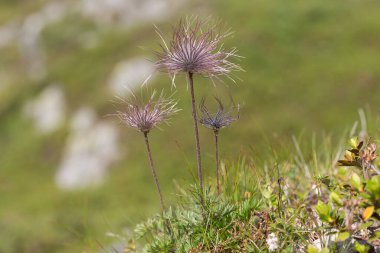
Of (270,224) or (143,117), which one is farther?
(143,117)

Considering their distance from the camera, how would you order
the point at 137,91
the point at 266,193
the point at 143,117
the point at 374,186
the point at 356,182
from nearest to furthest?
the point at 374,186
the point at 356,182
the point at 143,117
the point at 266,193
the point at 137,91

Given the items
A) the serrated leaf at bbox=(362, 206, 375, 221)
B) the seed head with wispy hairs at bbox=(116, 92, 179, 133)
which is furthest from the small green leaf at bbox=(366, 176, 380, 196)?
the seed head with wispy hairs at bbox=(116, 92, 179, 133)

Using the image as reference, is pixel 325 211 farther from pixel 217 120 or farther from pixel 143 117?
pixel 143 117

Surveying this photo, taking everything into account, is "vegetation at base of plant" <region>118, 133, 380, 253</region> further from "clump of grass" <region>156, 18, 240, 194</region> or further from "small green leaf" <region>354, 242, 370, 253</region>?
"clump of grass" <region>156, 18, 240, 194</region>

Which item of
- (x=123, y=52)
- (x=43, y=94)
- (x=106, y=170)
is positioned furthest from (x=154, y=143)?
(x=43, y=94)

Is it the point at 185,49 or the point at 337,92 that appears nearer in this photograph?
the point at 185,49

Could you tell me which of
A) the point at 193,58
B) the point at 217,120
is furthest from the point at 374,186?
the point at 193,58

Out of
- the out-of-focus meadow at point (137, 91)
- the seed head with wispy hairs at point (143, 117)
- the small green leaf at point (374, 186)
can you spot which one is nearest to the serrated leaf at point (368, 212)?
the small green leaf at point (374, 186)

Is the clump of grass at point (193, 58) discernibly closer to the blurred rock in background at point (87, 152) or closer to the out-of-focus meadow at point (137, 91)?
the out-of-focus meadow at point (137, 91)

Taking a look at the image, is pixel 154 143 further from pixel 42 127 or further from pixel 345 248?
pixel 345 248
